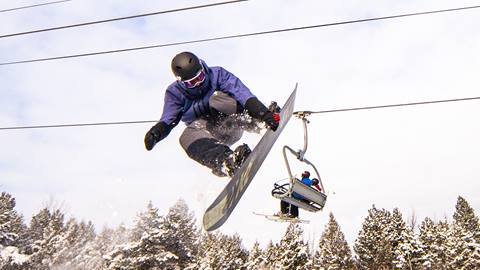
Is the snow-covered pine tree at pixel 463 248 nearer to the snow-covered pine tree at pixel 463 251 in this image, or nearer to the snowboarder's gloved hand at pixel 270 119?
the snow-covered pine tree at pixel 463 251

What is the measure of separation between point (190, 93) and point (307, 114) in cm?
161

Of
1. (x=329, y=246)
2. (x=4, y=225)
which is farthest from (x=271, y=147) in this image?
(x=329, y=246)

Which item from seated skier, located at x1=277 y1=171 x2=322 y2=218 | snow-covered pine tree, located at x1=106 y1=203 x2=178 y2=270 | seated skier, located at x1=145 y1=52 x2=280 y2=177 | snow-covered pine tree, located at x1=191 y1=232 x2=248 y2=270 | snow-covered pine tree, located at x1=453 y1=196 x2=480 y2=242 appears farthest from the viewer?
snow-covered pine tree, located at x1=453 y1=196 x2=480 y2=242

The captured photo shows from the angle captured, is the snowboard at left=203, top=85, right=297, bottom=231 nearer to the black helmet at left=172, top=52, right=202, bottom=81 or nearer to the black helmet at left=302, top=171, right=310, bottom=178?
the black helmet at left=172, top=52, right=202, bottom=81

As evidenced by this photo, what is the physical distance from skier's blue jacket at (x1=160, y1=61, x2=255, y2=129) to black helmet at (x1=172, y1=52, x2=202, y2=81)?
0.76ft

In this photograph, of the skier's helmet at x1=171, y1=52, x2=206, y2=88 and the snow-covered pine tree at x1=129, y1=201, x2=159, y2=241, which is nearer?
the skier's helmet at x1=171, y1=52, x2=206, y2=88

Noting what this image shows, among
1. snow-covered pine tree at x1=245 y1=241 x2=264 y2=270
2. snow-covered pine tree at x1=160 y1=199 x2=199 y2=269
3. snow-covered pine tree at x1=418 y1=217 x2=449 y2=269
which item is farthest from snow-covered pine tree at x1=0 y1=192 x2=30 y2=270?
snow-covered pine tree at x1=418 y1=217 x2=449 y2=269

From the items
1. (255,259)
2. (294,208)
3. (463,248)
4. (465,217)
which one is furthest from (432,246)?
(294,208)

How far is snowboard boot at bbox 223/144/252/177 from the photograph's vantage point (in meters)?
4.92

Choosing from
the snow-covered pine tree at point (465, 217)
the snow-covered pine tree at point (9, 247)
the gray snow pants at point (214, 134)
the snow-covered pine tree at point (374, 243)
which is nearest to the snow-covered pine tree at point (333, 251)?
the snow-covered pine tree at point (374, 243)

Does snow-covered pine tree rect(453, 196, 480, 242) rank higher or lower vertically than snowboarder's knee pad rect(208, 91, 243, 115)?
higher

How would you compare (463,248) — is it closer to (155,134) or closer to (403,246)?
(403,246)

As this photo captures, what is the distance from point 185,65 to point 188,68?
0.05 m

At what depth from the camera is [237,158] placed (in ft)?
16.2
